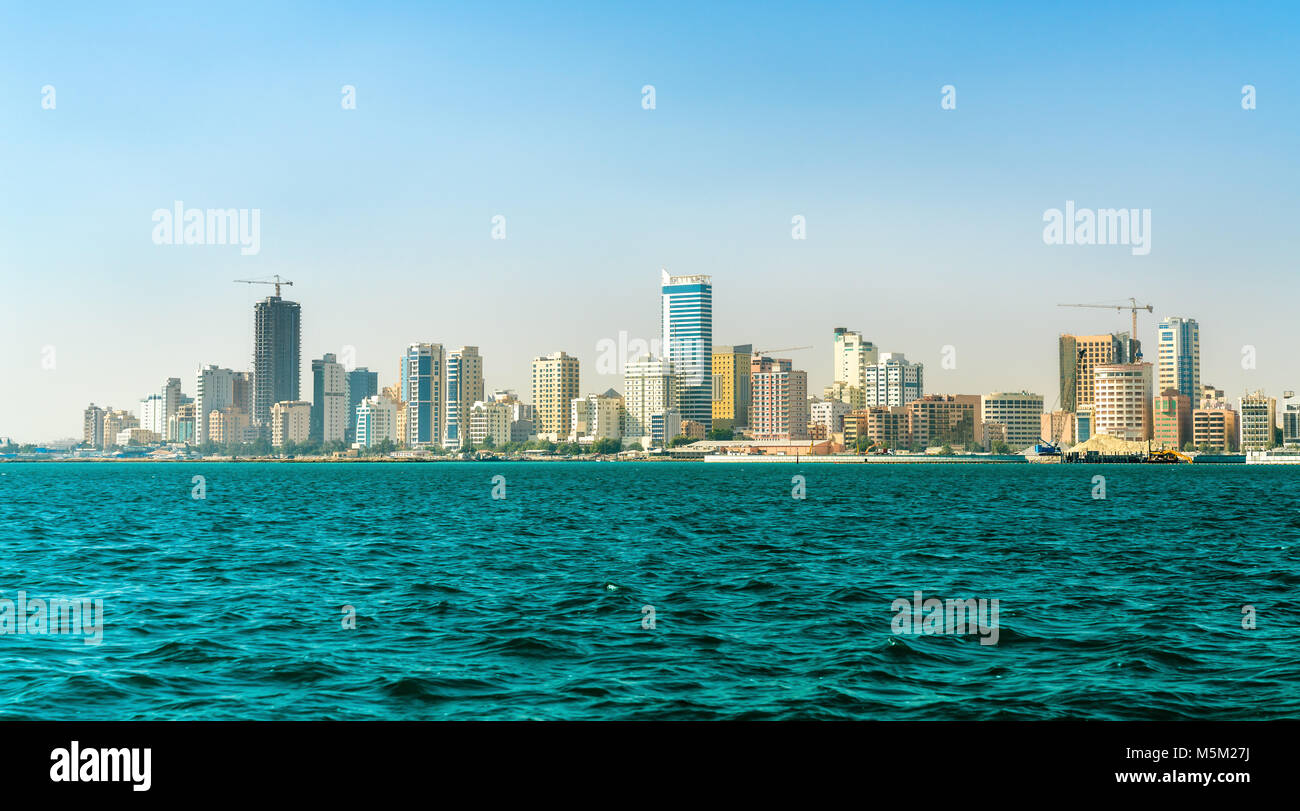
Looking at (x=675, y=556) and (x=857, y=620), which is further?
(x=675, y=556)

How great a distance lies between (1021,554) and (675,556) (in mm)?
12498

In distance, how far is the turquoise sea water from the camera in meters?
15.5

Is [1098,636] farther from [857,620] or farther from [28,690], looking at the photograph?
[28,690]

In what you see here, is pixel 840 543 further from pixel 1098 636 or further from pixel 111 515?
pixel 111 515

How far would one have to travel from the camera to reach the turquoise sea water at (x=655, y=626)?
15.5 m

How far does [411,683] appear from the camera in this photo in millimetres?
16422

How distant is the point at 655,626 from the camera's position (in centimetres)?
2191
